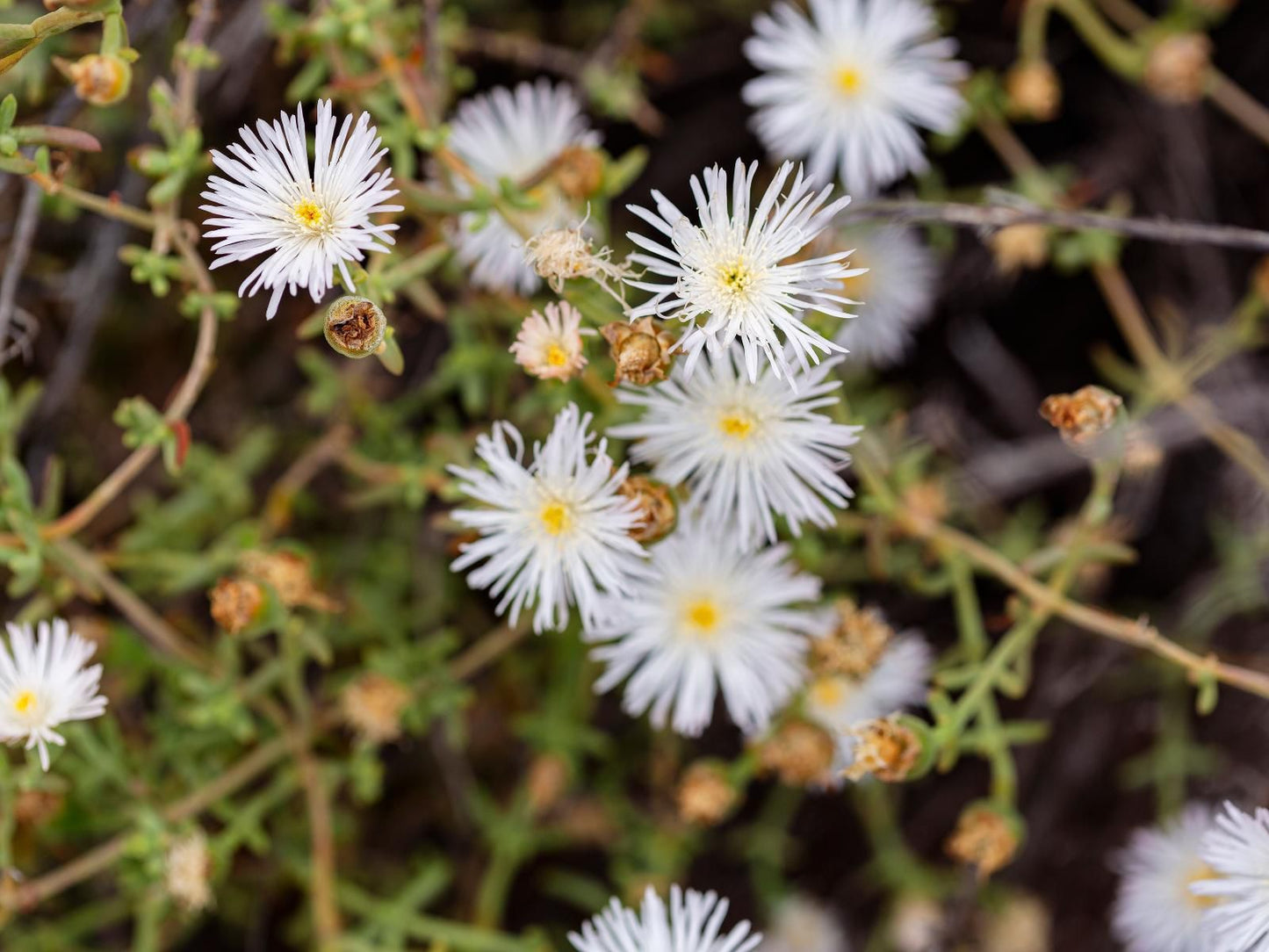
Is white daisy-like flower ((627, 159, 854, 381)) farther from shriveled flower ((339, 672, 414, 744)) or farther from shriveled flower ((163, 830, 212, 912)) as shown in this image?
shriveled flower ((163, 830, 212, 912))

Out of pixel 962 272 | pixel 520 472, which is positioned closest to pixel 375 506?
pixel 520 472

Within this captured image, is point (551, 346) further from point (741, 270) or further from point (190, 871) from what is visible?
point (190, 871)

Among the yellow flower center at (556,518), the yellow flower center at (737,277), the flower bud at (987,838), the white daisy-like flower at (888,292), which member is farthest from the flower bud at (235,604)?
the white daisy-like flower at (888,292)

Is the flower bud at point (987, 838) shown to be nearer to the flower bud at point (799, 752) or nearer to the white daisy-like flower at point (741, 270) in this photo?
the flower bud at point (799, 752)

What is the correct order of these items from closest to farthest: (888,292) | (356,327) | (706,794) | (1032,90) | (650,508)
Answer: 1. (356,327)
2. (650,508)
3. (706,794)
4. (1032,90)
5. (888,292)

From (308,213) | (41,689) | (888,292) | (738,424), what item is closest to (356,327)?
(308,213)

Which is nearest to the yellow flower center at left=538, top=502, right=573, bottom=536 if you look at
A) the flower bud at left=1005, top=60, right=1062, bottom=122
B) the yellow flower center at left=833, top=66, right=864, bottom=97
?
the yellow flower center at left=833, top=66, right=864, bottom=97

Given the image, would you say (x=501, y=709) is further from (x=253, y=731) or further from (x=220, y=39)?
(x=220, y=39)
